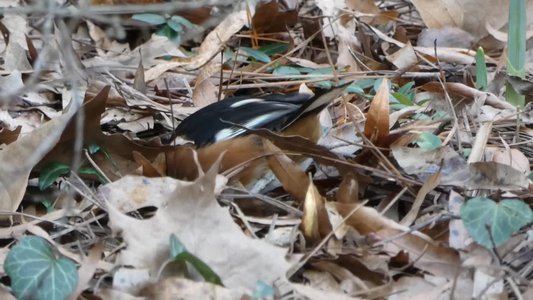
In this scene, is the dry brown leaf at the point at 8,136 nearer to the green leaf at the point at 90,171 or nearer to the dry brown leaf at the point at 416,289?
the green leaf at the point at 90,171

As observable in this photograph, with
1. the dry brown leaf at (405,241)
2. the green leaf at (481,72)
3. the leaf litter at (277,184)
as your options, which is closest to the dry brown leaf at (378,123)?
the leaf litter at (277,184)

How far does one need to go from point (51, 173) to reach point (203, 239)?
1.97ft

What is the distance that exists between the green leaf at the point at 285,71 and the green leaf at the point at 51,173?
1.04 m

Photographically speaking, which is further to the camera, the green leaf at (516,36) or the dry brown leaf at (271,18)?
the dry brown leaf at (271,18)

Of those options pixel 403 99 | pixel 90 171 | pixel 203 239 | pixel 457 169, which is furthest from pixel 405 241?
pixel 403 99

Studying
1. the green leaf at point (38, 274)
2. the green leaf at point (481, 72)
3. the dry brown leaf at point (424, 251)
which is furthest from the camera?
the green leaf at point (481, 72)

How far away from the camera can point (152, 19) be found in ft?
10.6

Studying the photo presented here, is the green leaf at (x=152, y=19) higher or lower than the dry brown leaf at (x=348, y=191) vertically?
lower

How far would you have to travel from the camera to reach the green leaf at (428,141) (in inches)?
78.5

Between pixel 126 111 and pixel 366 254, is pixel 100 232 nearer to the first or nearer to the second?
pixel 366 254

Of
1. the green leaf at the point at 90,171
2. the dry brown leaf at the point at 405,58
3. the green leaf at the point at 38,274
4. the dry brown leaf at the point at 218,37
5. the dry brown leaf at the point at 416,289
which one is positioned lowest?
the dry brown leaf at the point at 218,37

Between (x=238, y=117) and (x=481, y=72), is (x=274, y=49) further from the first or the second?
(x=238, y=117)

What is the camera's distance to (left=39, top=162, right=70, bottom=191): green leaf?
2021 millimetres

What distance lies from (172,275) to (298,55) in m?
1.73
